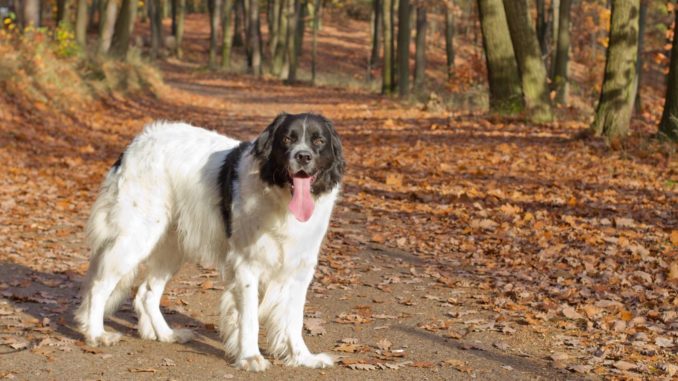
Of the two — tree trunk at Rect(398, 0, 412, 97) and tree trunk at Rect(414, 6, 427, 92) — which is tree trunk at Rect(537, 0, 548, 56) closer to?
tree trunk at Rect(414, 6, 427, 92)

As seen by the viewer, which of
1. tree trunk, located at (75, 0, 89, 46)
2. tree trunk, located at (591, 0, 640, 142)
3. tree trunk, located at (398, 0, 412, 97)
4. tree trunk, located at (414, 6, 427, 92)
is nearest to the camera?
tree trunk, located at (591, 0, 640, 142)

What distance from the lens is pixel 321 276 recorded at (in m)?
8.52

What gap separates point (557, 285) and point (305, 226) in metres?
3.29

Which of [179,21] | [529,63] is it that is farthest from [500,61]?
[179,21]

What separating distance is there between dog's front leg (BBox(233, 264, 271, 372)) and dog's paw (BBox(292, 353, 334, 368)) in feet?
0.72

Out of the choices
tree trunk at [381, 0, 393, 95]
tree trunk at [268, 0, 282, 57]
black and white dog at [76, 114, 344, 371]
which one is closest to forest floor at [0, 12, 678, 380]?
black and white dog at [76, 114, 344, 371]

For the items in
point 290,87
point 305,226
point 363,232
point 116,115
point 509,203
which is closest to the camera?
point 305,226

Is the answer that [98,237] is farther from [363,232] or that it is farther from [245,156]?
[363,232]

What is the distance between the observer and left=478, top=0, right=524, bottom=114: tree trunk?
19766mm

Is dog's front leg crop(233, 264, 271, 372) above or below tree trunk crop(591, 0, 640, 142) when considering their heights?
below

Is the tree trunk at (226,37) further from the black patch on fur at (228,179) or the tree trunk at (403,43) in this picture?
the black patch on fur at (228,179)

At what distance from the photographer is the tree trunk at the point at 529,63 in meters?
19.1

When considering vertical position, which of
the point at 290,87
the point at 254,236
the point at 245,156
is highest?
the point at 245,156

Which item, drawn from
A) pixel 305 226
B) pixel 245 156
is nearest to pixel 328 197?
pixel 305 226
